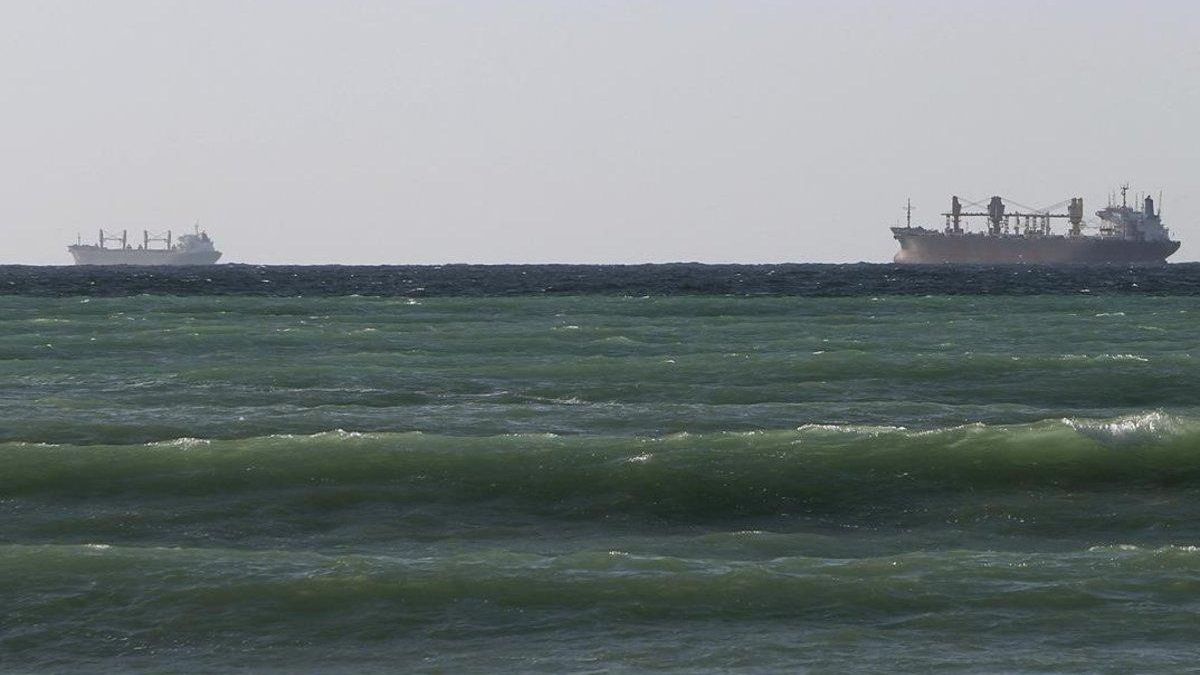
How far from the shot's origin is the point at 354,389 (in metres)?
26.2

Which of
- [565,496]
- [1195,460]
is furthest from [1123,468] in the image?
[565,496]

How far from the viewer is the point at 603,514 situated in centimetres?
1560

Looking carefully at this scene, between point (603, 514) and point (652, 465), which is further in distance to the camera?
point (652, 465)

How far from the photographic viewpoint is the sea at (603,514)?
11.1 m

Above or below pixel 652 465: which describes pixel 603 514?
below

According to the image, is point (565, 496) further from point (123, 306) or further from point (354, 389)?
point (123, 306)

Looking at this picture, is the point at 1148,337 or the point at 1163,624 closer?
the point at 1163,624

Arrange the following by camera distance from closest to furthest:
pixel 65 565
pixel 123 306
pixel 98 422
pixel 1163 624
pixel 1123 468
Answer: pixel 1163 624 → pixel 65 565 → pixel 1123 468 → pixel 98 422 → pixel 123 306

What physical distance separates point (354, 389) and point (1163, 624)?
16640mm

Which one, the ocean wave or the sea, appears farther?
the ocean wave

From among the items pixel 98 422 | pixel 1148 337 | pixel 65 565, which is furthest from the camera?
pixel 1148 337

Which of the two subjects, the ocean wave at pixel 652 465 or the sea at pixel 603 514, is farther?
Answer: the ocean wave at pixel 652 465

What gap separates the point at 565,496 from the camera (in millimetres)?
16266

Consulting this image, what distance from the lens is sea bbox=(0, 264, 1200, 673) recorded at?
11086 mm
